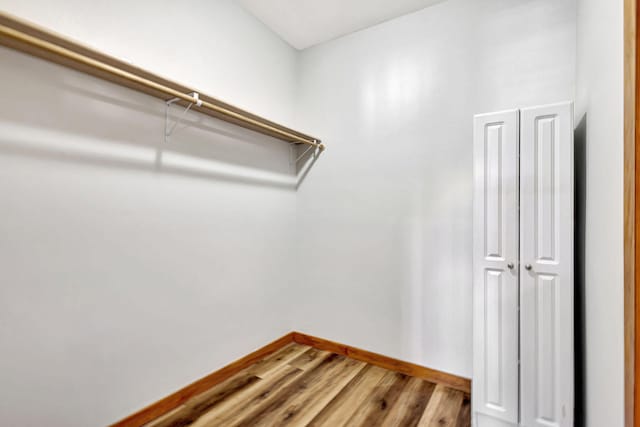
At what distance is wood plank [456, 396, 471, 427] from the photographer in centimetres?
164

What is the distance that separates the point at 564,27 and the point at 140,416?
→ 318 centimetres

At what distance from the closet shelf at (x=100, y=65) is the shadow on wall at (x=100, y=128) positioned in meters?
0.05

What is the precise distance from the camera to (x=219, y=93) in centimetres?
206

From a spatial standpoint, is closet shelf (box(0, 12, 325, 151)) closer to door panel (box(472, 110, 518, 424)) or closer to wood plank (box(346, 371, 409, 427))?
door panel (box(472, 110, 518, 424))

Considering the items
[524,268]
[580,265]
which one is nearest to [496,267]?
[524,268]

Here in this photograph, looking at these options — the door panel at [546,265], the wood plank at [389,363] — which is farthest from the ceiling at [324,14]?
the wood plank at [389,363]

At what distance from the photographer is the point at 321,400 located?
6.04ft

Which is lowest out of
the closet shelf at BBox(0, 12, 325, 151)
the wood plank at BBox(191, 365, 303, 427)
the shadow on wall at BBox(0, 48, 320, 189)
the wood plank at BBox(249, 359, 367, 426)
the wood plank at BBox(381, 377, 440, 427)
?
the wood plank at BBox(381, 377, 440, 427)

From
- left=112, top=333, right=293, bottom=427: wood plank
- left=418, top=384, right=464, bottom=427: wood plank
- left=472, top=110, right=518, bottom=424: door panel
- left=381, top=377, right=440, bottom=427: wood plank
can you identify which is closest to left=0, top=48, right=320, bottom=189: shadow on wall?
left=112, top=333, right=293, bottom=427: wood plank

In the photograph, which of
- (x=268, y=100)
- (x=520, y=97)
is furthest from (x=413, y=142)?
(x=268, y=100)

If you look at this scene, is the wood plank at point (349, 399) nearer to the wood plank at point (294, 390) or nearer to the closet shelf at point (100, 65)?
the wood plank at point (294, 390)

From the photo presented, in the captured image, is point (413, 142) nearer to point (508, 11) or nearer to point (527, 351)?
point (508, 11)

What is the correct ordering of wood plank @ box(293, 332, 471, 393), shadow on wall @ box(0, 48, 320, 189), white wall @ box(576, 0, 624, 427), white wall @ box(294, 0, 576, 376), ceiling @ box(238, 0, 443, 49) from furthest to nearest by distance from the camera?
ceiling @ box(238, 0, 443, 49) → wood plank @ box(293, 332, 471, 393) → white wall @ box(294, 0, 576, 376) → shadow on wall @ box(0, 48, 320, 189) → white wall @ box(576, 0, 624, 427)

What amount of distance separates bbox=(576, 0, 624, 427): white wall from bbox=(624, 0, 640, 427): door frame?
8 cm
